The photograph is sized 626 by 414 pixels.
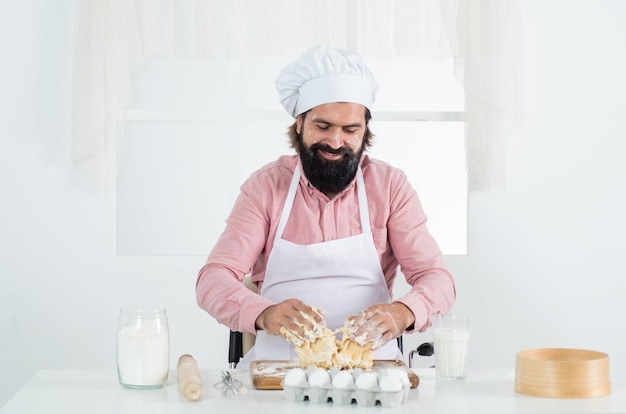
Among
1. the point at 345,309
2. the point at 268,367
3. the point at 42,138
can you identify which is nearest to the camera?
the point at 268,367

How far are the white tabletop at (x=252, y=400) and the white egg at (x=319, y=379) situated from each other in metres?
0.04

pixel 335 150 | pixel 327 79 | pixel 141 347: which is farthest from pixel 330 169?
pixel 141 347

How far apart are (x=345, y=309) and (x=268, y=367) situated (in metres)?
0.69

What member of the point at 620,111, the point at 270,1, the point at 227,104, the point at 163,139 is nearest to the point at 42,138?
the point at 163,139

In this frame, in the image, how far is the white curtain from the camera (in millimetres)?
3811

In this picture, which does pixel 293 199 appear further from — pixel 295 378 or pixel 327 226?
pixel 295 378

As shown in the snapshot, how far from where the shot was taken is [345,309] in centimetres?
277

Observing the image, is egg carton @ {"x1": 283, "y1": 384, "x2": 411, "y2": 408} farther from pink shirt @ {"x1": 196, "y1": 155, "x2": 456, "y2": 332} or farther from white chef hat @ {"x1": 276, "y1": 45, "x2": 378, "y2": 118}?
white chef hat @ {"x1": 276, "y1": 45, "x2": 378, "y2": 118}

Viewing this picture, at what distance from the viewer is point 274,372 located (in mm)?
2057

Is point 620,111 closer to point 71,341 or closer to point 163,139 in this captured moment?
point 163,139

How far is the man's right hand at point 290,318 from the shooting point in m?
2.24

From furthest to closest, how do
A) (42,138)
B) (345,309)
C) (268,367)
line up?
(42,138), (345,309), (268,367)

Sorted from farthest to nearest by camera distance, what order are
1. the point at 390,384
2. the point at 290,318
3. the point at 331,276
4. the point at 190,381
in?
the point at 331,276 < the point at 290,318 < the point at 190,381 < the point at 390,384

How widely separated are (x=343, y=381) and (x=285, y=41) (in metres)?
2.31
